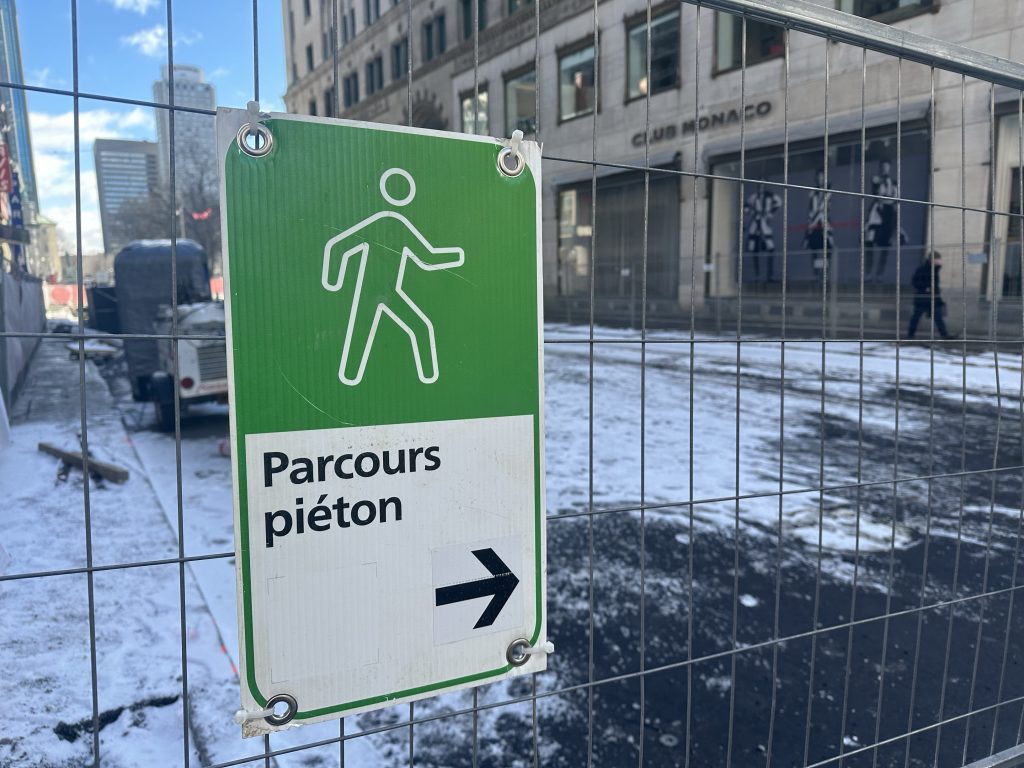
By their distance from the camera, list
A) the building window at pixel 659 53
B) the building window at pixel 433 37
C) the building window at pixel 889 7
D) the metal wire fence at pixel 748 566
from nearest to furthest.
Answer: the metal wire fence at pixel 748 566 < the building window at pixel 889 7 < the building window at pixel 659 53 < the building window at pixel 433 37

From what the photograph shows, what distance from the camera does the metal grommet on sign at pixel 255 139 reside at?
1.38m

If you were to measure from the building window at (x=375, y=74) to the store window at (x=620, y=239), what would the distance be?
14113mm

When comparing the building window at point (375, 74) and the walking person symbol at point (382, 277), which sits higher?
the building window at point (375, 74)

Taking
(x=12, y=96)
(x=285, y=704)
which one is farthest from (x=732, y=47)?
(x=285, y=704)

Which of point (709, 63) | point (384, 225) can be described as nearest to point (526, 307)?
point (384, 225)

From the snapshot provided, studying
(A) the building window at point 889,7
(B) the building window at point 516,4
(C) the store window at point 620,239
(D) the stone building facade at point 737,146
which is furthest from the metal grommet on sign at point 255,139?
(B) the building window at point 516,4

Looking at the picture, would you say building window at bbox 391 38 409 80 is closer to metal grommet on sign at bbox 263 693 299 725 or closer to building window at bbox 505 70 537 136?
building window at bbox 505 70 537 136

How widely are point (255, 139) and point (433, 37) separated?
33341 mm

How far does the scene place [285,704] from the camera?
56.3 inches

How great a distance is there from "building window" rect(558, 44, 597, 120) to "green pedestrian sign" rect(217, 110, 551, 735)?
78.6 ft

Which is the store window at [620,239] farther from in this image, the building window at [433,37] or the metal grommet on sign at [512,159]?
the metal grommet on sign at [512,159]

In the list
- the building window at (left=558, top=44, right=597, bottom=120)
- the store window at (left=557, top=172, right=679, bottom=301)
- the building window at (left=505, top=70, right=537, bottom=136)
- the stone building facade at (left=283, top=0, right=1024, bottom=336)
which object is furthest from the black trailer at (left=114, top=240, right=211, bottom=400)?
the building window at (left=505, top=70, right=537, bottom=136)

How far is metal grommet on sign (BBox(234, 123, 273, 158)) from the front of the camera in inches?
54.2

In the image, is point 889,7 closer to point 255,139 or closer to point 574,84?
point 574,84
